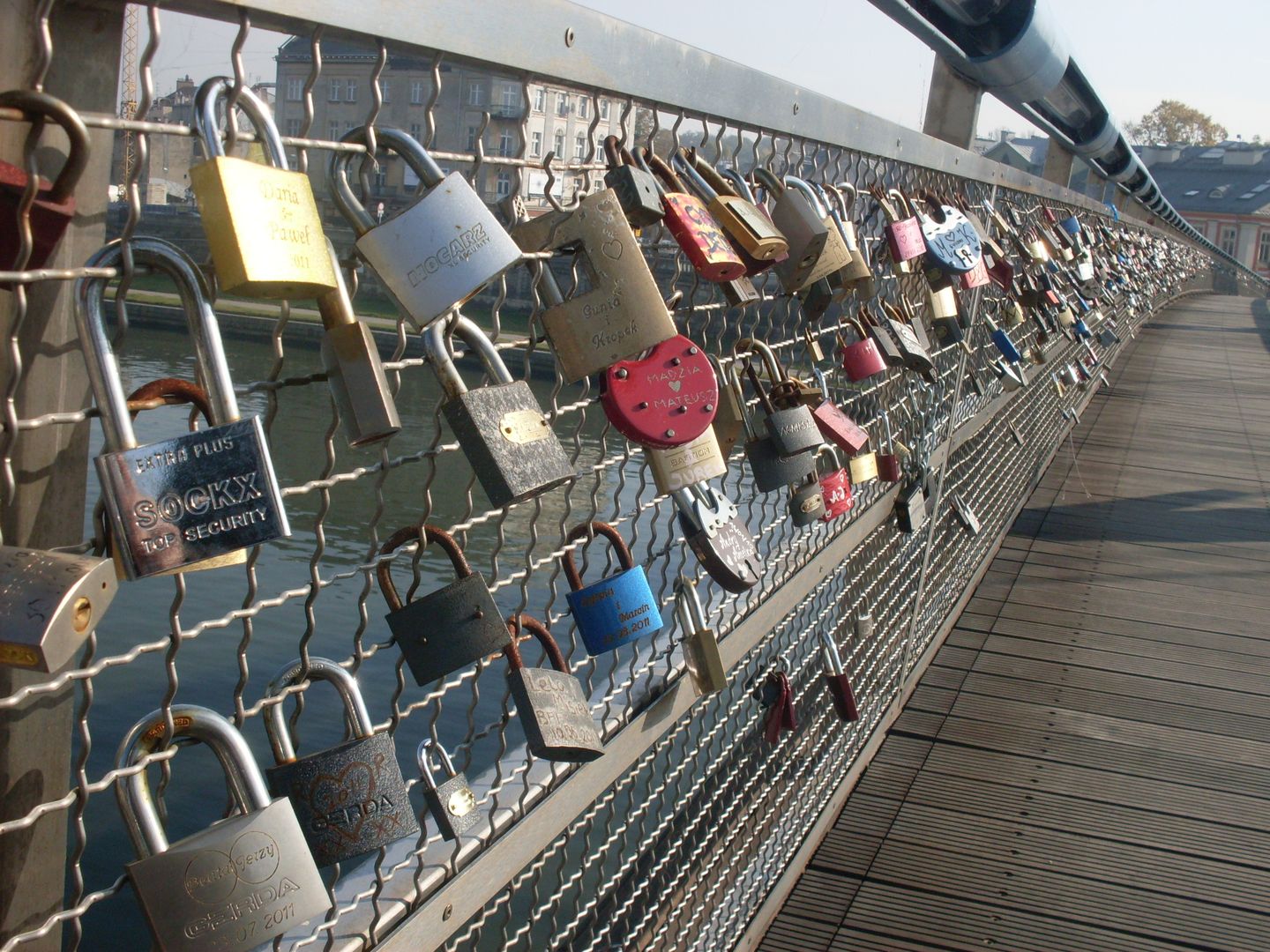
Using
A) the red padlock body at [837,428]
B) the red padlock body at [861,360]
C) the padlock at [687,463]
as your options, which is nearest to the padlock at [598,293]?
the padlock at [687,463]

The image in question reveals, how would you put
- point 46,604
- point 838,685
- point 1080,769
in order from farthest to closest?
point 1080,769, point 838,685, point 46,604

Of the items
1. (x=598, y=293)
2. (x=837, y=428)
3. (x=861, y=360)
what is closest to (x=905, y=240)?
(x=861, y=360)

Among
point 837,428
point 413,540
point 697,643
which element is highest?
point 413,540

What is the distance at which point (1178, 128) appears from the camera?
263 feet

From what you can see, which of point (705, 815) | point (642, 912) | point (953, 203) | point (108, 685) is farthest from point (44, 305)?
point (108, 685)

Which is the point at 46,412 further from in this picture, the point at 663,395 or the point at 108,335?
the point at 663,395

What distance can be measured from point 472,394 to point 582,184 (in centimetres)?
43

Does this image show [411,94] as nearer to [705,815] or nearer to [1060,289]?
[705,815]

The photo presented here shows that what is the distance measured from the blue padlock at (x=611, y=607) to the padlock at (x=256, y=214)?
690 millimetres

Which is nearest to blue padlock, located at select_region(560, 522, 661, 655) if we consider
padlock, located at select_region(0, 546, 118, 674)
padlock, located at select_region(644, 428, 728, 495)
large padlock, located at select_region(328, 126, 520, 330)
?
padlock, located at select_region(644, 428, 728, 495)

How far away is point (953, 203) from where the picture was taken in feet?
10.5

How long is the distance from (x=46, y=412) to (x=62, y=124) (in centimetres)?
21

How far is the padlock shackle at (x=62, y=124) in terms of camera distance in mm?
737

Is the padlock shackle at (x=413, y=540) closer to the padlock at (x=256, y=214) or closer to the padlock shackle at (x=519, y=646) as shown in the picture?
the padlock shackle at (x=519, y=646)
